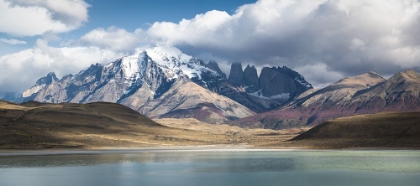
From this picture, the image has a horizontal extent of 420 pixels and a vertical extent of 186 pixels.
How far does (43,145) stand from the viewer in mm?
192000

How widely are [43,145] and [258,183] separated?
146 metres

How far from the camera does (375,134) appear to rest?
183 m

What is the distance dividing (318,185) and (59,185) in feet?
122

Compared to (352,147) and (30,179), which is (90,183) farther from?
(352,147)

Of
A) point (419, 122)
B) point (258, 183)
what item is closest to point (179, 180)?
point (258, 183)

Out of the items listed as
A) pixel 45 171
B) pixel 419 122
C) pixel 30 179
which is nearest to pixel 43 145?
pixel 45 171

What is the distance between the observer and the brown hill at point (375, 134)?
17100 cm

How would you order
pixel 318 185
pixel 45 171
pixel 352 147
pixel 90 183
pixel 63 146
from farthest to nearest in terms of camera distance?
pixel 63 146, pixel 352 147, pixel 45 171, pixel 90 183, pixel 318 185

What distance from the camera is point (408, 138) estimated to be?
17025 cm

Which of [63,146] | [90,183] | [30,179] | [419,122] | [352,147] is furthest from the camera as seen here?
[63,146]

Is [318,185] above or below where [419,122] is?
below

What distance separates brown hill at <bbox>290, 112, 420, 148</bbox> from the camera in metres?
171

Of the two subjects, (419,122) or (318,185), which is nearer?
(318,185)

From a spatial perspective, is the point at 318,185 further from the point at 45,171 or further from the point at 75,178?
the point at 45,171
